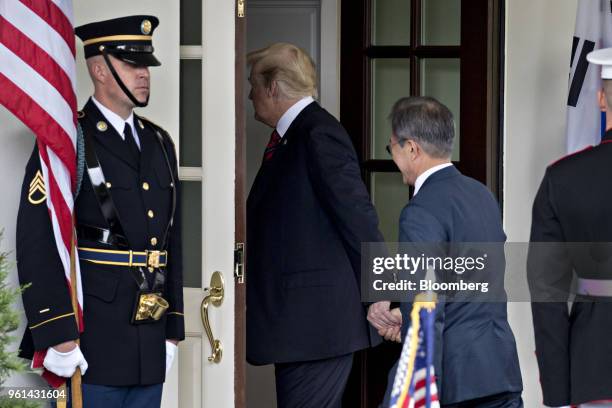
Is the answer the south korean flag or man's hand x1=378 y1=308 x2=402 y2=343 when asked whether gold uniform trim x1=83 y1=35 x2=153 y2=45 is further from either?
the south korean flag

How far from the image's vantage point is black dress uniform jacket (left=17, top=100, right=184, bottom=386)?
9.66 ft

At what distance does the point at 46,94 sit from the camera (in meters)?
3.01

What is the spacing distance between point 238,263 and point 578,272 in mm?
1067

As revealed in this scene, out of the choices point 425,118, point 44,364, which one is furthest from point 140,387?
point 425,118

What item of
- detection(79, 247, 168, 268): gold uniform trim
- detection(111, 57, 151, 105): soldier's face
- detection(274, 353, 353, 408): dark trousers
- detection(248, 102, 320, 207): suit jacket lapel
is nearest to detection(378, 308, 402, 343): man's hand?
detection(274, 353, 353, 408): dark trousers

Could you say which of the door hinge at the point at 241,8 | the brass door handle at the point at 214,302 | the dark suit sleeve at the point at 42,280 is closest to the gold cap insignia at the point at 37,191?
the dark suit sleeve at the point at 42,280

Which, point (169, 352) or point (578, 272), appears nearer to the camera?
point (578, 272)

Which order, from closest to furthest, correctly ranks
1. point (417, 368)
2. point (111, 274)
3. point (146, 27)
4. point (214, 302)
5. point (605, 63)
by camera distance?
point (417, 368) → point (605, 63) → point (111, 274) → point (146, 27) → point (214, 302)

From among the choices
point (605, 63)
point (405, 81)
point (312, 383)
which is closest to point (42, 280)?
A: point (312, 383)

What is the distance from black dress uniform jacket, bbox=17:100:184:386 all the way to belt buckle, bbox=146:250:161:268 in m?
0.02

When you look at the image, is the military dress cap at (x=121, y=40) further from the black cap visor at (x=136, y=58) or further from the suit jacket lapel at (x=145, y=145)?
the suit jacket lapel at (x=145, y=145)

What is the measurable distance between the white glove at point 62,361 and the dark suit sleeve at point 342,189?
1.13 metres

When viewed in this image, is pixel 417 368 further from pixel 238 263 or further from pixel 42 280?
pixel 238 263

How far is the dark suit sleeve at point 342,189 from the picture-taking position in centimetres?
377
